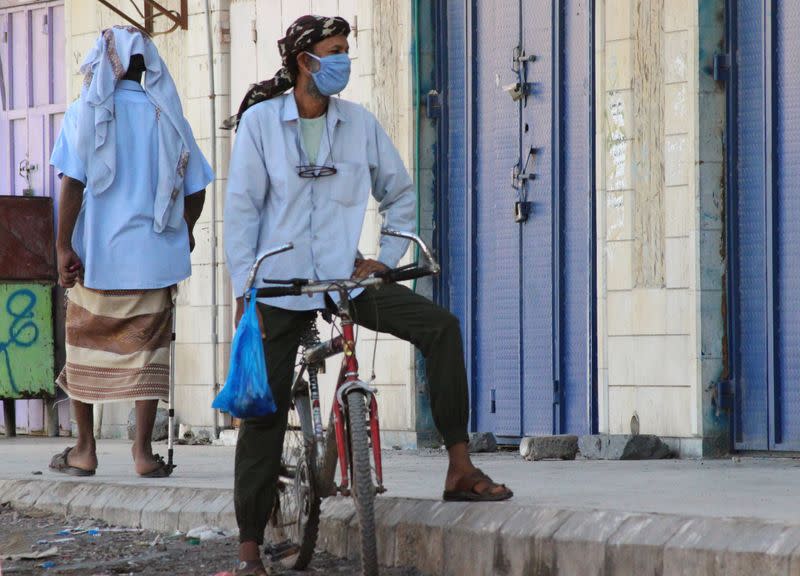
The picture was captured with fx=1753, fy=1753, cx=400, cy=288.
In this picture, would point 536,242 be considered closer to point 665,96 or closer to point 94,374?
point 665,96

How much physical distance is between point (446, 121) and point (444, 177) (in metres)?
0.34

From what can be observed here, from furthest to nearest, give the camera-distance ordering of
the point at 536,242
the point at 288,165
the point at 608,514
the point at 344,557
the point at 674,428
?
the point at 536,242 → the point at 674,428 → the point at 344,557 → the point at 288,165 → the point at 608,514

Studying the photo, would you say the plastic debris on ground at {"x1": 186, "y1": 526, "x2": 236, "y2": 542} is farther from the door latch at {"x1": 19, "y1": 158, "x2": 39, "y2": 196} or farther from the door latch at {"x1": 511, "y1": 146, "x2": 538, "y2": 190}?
the door latch at {"x1": 19, "y1": 158, "x2": 39, "y2": 196}

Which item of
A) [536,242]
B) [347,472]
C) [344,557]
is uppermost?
[536,242]

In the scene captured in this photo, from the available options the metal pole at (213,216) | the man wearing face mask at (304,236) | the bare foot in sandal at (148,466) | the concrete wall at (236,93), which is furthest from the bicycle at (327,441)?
the metal pole at (213,216)

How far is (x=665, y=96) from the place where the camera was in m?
9.21

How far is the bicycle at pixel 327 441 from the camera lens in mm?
5559

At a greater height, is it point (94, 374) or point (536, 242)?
point (536, 242)

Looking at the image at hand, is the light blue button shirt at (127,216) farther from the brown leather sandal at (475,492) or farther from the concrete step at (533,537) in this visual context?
the brown leather sandal at (475,492)

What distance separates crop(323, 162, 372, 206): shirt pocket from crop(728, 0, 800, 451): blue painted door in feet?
10.8

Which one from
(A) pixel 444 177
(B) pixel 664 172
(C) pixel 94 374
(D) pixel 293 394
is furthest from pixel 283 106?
(A) pixel 444 177

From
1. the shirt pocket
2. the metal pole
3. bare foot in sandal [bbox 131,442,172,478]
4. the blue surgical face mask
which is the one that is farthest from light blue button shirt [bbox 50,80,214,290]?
the metal pole

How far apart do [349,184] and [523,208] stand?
13.2 ft

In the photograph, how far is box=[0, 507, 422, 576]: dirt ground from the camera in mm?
6453
